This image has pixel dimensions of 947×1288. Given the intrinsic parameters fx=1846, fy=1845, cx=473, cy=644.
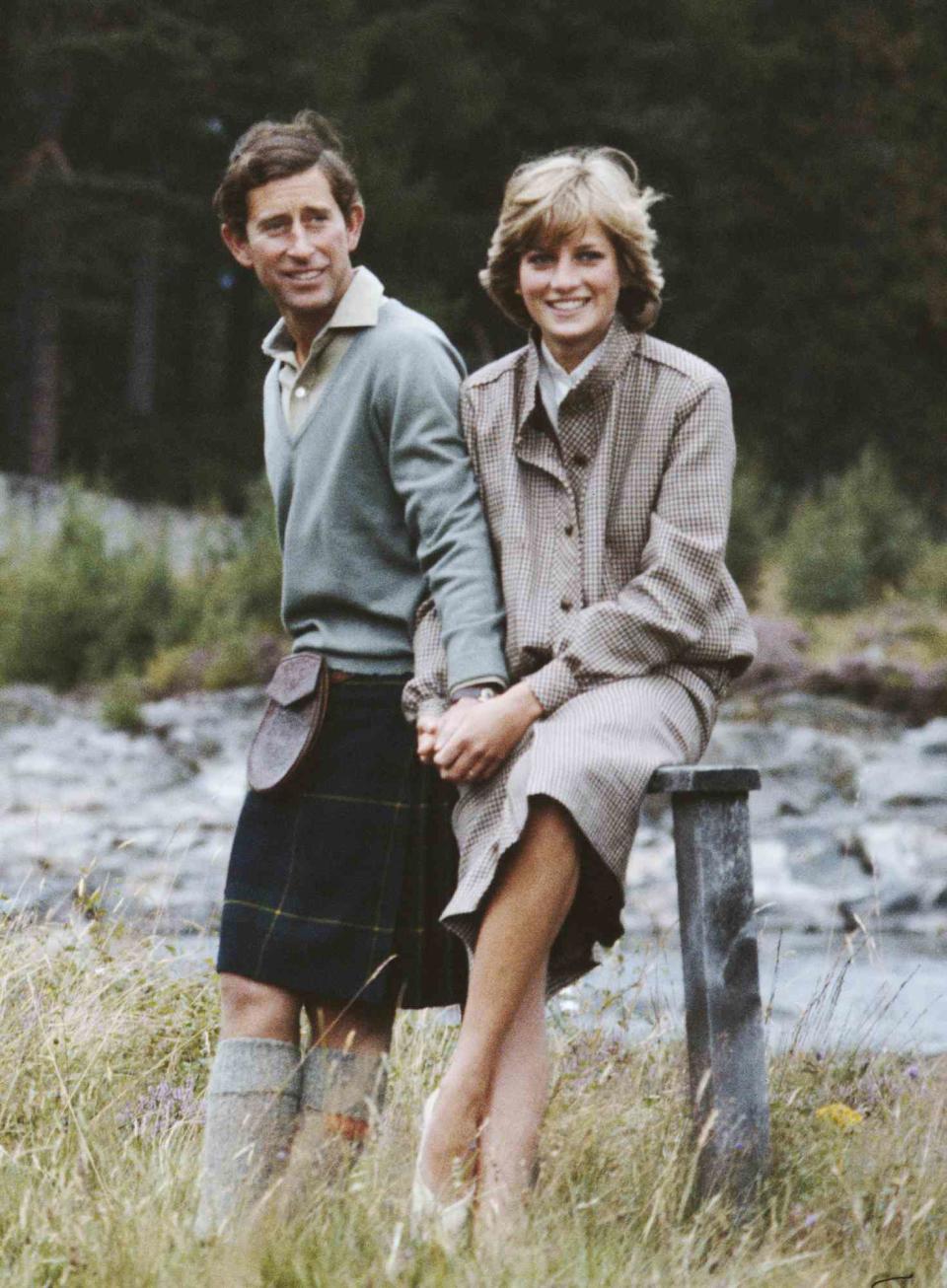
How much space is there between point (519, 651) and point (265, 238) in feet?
2.47

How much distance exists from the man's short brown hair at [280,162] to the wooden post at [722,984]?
107cm

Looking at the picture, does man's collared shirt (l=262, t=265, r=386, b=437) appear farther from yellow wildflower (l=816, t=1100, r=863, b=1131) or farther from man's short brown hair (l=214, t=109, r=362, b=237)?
yellow wildflower (l=816, t=1100, r=863, b=1131)

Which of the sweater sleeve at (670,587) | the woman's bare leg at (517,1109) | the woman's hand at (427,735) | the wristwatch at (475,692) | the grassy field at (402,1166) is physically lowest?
the grassy field at (402,1166)

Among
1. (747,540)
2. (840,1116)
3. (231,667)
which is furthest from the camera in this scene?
(747,540)

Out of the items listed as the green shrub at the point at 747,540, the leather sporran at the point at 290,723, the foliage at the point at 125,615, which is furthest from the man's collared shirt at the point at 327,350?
the green shrub at the point at 747,540

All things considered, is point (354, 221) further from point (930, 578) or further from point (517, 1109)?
point (930, 578)

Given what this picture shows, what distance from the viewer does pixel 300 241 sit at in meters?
2.80

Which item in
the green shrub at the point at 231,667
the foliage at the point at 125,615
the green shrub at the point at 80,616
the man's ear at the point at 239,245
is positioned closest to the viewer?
the man's ear at the point at 239,245

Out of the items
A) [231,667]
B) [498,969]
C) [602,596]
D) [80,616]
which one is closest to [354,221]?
[602,596]

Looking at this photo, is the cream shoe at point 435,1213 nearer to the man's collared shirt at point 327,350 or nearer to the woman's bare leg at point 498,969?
the woman's bare leg at point 498,969

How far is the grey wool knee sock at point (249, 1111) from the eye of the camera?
2.68m

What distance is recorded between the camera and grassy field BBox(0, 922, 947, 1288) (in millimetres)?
2379

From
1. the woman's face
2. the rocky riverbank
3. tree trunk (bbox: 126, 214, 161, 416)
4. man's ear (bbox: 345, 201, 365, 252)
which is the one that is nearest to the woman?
the woman's face

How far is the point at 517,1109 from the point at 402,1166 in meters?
0.21
